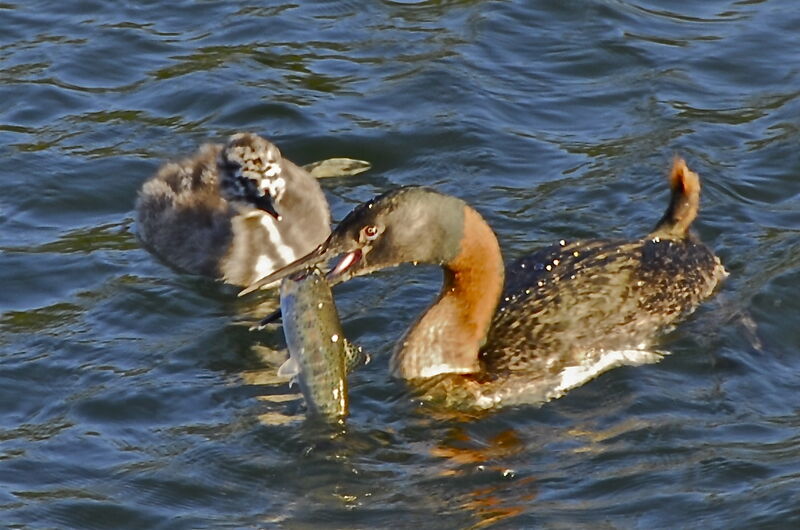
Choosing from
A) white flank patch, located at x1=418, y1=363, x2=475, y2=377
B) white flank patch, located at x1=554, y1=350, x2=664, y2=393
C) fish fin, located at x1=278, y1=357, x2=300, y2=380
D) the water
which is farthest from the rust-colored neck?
fish fin, located at x1=278, y1=357, x2=300, y2=380

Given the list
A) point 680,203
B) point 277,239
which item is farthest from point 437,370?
point 277,239

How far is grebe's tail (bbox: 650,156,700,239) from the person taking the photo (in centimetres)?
932

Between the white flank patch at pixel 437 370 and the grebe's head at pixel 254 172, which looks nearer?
the white flank patch at pixel 437 370

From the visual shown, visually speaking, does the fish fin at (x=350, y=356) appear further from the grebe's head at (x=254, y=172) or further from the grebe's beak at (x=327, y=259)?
the grebe's head at (x=254, y=172)

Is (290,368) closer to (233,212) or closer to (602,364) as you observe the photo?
(602,364)

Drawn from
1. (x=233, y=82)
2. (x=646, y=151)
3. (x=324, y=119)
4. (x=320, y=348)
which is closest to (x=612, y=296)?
(x=320, y=348)

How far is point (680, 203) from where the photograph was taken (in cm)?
939

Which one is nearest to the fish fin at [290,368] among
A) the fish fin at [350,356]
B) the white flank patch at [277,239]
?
the fish fin at [350,356]

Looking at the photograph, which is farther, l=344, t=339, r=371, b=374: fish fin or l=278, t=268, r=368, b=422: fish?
l=344, t=339, r=371, b=374: fish fin

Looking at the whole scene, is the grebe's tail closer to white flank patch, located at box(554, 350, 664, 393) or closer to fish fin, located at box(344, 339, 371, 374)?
white flank patch, located at box(554, 350, 664, 393)

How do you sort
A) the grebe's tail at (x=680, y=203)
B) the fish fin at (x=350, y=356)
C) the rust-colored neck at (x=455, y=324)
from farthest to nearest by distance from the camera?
the grebe's tail at (x=680, y=203) → the rust-colored neck at (x=455, y=324) → the fish fin at (x=350, y=356)

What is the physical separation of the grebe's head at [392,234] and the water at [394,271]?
2.27 ft

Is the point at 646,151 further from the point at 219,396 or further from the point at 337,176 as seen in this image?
the point at 219,396

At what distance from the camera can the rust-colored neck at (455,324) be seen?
855 centimetres
